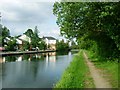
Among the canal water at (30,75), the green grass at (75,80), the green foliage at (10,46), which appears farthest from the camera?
the green foliage at (10,46)

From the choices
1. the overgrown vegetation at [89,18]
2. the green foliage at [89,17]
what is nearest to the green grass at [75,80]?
the overgrown vegetation at [89,18]

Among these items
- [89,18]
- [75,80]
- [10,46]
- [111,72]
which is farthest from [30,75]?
[10,46]

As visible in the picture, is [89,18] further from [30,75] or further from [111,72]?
[30,75]

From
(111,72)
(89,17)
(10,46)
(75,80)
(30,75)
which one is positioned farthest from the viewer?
(10,46)

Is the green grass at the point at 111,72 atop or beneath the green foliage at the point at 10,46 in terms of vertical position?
beneath

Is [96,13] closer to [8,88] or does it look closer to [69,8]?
[69,8]

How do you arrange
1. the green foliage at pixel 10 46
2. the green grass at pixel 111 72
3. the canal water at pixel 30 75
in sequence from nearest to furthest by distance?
1. the green grass at pixel 111 72
2. the canal water at pixel 30 75
3. the green foliage at pixel 10 46

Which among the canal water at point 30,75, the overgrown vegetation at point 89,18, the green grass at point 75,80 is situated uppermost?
the overgrown vegetation at point 89,18

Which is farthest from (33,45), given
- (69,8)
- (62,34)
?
(69,8)

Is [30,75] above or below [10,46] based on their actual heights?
below

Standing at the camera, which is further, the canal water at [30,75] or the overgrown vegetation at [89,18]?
the canal water at [30,75]

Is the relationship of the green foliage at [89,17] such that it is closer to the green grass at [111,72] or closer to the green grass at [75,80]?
the green grass at [111,72]

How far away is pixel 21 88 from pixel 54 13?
6555 mm

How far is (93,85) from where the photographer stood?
16266 millimetres
